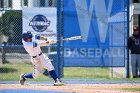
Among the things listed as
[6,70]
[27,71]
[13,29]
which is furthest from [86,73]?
[13,29]

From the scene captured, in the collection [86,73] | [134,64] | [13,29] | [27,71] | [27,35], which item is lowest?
[86,73]

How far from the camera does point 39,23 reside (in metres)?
18.5

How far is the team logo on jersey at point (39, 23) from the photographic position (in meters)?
18.5

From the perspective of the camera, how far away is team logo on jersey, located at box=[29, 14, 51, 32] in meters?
18.5

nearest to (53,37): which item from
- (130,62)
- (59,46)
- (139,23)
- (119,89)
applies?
(59,46)

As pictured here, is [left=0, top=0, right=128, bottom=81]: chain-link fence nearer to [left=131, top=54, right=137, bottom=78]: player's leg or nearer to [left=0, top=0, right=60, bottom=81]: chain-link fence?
[left=0, top=0, right=60, bottom=81]: chain-link fence

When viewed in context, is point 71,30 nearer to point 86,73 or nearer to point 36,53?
point 86,73

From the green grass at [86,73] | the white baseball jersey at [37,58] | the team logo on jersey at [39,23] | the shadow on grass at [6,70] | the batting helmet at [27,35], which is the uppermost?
the team logo on jersey at [39,23]

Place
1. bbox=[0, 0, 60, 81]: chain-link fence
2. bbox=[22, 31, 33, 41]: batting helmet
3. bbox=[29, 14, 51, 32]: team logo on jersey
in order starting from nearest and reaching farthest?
bbox=[22, 31, 33, 41]: batting helmet, bbox=[29, 14, 51, 32]: team logo on jersey, bbox=[0, 0, 60, 81]: chain-link fence

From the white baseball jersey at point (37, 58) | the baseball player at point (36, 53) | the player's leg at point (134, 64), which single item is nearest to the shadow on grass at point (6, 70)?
the baseball player at point (36, 53)

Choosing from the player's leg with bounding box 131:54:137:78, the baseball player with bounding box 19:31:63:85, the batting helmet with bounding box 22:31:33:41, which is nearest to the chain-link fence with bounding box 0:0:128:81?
the player's leg with bounding box 131:54:137:78

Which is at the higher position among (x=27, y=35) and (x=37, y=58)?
(x=27, y=35)

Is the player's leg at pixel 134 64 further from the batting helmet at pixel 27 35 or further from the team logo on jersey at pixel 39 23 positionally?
the batting helmet at pixel 27 35

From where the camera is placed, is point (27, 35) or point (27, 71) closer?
point (27, 35)
